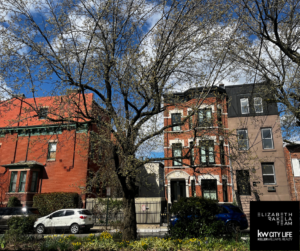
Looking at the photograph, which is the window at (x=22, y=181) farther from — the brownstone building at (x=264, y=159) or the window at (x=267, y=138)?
the window at (x=267, y=138)

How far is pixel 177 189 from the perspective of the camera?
2450 cm

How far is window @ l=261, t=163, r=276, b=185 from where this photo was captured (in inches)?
876

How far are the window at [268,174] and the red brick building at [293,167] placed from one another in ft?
4.06

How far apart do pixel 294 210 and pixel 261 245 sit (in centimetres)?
53

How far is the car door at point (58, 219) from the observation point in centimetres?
1630

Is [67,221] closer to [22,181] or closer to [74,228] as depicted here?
[74,228]

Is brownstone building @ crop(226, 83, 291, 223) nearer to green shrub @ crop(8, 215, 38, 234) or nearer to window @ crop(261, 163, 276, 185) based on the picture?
window @ crop(261, 163, 276, 185)

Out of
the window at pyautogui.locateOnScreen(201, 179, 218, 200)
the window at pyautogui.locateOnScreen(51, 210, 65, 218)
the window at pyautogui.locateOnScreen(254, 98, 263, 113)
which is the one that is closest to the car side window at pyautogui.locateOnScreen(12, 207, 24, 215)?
the window at pyautogui.locateOnScreen(51, 210, 65, 218)

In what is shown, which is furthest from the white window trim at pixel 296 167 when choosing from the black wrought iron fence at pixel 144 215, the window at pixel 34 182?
the window at pixel 34 182

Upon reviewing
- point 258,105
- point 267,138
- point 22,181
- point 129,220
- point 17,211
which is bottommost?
point 17,211

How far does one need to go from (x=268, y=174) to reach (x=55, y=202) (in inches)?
784

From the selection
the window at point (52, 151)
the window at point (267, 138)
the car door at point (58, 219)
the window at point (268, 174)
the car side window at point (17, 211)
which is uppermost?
the window at point (267, 138)

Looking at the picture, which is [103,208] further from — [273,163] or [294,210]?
[294,210]

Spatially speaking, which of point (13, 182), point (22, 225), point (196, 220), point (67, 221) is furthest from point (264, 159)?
point (13, 182)
